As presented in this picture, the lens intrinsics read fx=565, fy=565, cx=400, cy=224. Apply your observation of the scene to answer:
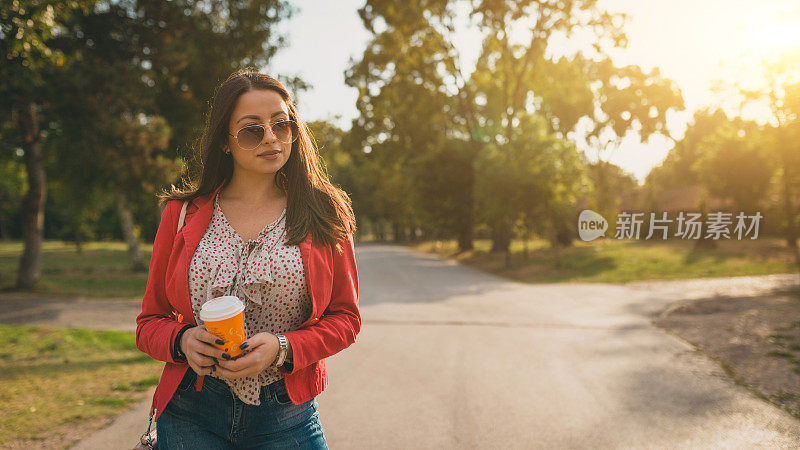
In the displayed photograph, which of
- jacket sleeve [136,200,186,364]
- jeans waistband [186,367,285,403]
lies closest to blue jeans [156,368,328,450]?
jeans waistband [186,367,285,403]

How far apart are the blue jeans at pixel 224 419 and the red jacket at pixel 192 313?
5cm

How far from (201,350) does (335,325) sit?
49 cm

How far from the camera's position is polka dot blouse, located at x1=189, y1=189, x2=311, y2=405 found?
6.65 feet

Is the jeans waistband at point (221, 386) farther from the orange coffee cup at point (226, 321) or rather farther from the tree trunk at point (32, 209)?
the tree trunk at point (32, 209)

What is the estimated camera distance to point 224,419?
2035mm

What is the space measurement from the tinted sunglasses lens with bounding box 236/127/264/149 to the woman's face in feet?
0.06

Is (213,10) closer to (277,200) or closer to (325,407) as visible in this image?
(325,407)

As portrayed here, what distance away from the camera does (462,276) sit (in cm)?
1975

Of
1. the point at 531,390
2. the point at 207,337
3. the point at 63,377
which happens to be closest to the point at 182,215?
the point at 207,337

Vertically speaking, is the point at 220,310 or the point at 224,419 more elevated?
the point at 220,310

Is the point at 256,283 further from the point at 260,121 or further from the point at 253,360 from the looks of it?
the point at 260,121

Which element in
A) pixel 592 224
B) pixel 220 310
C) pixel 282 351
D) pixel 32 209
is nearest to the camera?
pixel 220 310

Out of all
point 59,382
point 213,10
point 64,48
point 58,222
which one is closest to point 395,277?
point 213,10

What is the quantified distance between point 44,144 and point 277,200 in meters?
20.4
